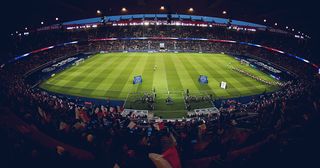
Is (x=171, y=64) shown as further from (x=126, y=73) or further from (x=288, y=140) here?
(x=288, y=140)

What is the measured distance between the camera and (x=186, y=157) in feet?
28.4

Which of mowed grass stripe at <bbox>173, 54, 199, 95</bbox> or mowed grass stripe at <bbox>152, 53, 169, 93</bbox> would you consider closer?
mowed grass stripe at <bbox>152, 53, 169, 93</bbox>

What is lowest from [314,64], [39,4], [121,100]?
[121,100]

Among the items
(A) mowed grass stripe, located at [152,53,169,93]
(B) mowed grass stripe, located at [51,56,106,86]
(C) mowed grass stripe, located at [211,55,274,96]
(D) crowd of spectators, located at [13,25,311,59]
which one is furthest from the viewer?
(D) crowd of spectators, located at [13,25,311,59]

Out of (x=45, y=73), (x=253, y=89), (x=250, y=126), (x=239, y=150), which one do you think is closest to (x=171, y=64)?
(x=253, y=89)

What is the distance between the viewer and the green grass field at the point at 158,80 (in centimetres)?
3481

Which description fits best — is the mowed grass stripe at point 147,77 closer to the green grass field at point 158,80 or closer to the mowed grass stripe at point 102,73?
the green grass field at point 158,80

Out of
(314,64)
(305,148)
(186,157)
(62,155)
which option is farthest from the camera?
(314,64)

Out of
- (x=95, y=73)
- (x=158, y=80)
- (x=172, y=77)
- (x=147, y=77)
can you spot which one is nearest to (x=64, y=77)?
(x=95, y=73)

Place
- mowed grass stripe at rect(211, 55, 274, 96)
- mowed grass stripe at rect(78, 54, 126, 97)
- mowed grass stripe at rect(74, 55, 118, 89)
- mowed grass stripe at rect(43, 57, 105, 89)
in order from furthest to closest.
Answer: mowed grass stripe at rect(43, 57, 105, 89) < mowed grass stripe at rect(74, 55, 118, 89) < mowed grass stripe at rect(78, 54, 126, 97) < mowed grass stripe at rect(211, 55, 274, 96)

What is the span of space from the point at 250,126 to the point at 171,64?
42.7 m

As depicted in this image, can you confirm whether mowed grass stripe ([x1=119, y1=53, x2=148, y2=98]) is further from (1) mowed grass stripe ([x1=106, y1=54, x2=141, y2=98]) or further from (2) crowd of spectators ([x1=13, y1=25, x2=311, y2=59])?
(2) crowd of spectators ([x1=13, y1=25, x2=311, y2=59])

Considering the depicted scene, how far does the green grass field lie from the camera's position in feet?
114

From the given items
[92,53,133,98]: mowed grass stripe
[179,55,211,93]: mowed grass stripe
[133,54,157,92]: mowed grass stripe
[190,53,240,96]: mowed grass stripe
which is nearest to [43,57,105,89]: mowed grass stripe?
[92,53,133,98]: mowed grass stripe
